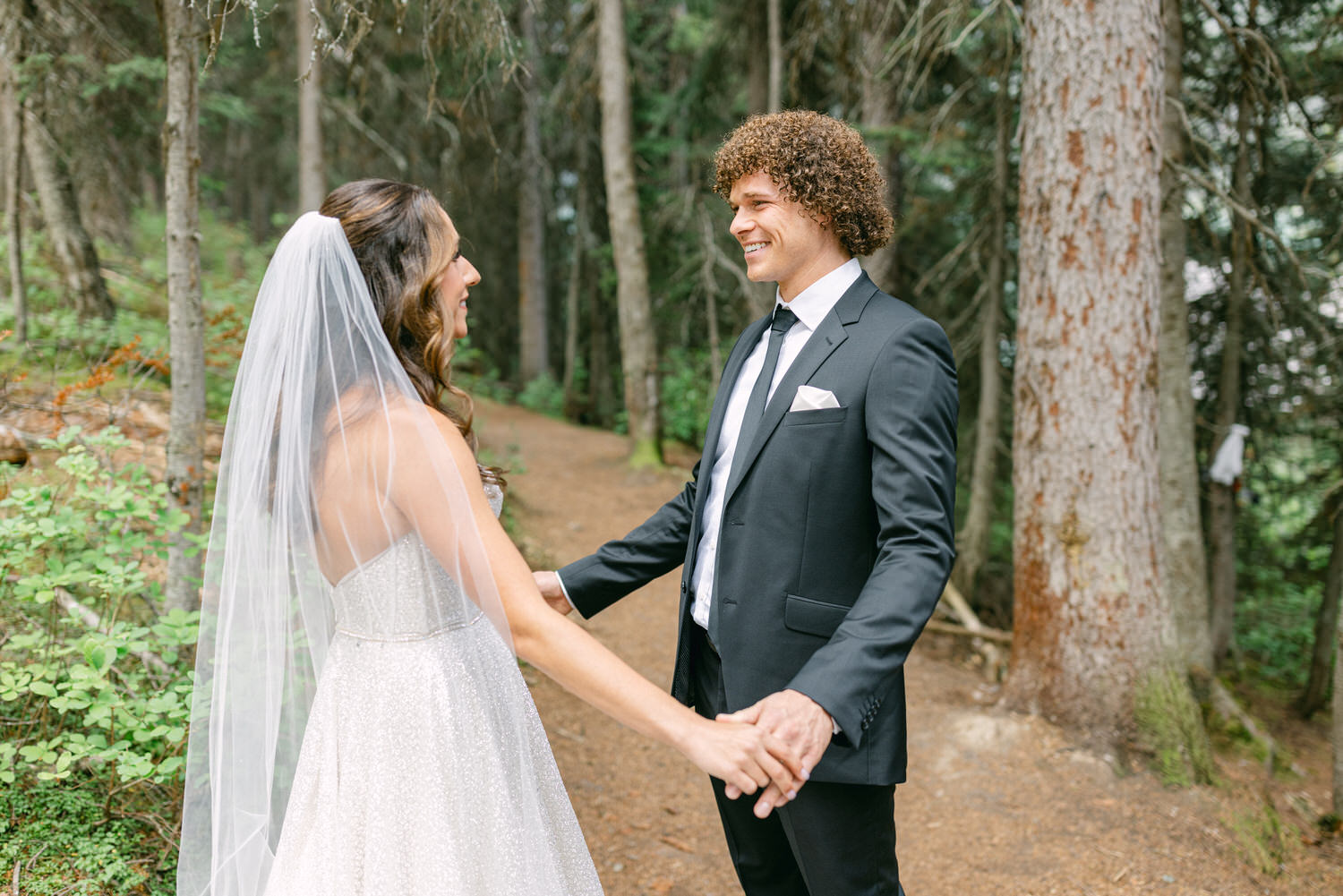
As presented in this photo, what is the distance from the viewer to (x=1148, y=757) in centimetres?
427

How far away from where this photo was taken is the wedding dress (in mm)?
1912

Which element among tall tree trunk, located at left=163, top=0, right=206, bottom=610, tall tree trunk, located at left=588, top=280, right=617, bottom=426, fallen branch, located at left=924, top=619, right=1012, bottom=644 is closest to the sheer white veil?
tall tree trunk, located at left=163, top=0, right=206, bottom=610

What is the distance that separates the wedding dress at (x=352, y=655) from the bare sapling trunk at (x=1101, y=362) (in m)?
3.30

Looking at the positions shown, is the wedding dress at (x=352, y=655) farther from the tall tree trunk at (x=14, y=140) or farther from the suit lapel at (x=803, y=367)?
the tall tree trunk at (x=14, y=140)

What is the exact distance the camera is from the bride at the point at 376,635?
1.90 m

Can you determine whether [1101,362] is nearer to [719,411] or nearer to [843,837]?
[719,411]

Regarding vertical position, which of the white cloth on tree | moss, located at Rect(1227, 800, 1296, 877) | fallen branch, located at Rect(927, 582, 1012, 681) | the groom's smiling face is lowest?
fallen branch, located at Rect(927, 582, 1012, 681)

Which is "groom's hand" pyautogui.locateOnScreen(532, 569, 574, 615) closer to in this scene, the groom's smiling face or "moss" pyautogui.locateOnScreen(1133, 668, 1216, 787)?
the groom's smiling face

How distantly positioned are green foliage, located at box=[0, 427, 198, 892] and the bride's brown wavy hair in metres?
1.58

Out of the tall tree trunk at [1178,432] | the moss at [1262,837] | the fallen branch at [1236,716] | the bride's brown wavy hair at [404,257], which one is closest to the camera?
the bride's brown wavy hair at [404,257]

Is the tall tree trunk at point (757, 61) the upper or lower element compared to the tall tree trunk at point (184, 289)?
upper

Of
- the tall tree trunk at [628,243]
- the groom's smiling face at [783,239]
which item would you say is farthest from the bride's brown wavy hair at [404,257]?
the tall tree trunk at [628,243]

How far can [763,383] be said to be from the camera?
238 cm

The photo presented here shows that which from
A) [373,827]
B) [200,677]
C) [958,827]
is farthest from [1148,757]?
[200,677]
